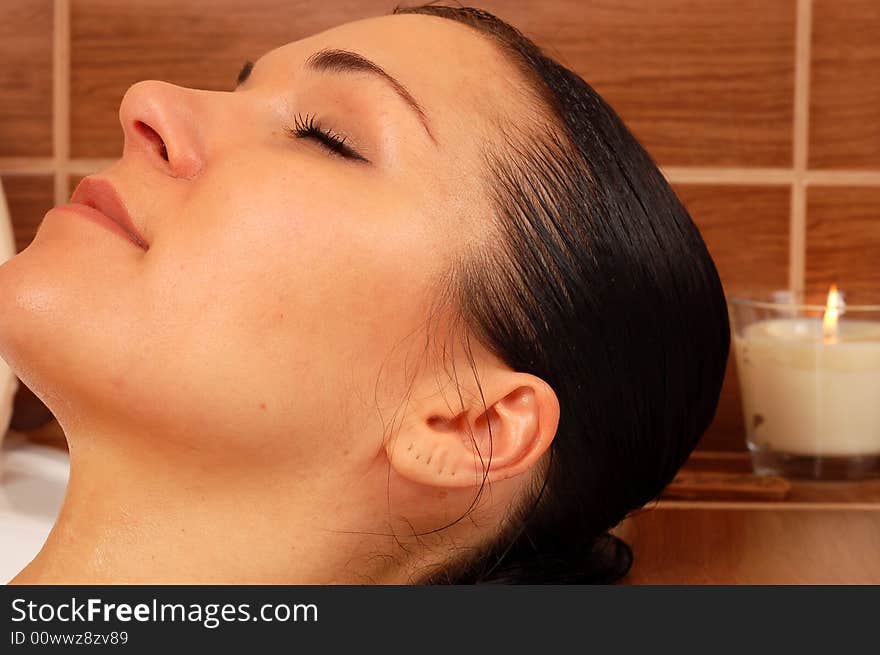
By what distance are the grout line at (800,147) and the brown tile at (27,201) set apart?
3.11 feet

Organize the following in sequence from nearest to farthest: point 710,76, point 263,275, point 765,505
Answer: point 263,275 → point 765,505 → point 710,76

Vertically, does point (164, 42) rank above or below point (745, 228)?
above

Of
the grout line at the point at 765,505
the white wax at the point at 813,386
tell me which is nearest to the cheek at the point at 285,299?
the grout line at the point at 765,505

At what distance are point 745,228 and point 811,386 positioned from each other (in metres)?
0.26

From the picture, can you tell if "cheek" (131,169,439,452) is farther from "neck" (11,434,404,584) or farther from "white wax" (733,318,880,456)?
"white wax" (733,318,880,456)

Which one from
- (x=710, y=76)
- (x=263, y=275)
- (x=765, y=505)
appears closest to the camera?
(x=263, y=275)

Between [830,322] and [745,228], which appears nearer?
[830,322]

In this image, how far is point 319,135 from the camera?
780 mm

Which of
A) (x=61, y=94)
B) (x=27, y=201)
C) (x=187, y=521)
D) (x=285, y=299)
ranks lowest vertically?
(x=187, y=521)

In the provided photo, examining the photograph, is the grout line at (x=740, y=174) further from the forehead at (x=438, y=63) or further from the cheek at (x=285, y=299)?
the cheek at (x=285, y=299)

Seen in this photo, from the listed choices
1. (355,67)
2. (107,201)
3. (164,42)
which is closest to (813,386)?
(355,67)

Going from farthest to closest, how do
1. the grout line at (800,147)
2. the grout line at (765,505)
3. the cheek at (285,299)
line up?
the grout line at (800,147) → the grout line at (765,505) → the cheek at (285,299)

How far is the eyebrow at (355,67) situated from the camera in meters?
0.77

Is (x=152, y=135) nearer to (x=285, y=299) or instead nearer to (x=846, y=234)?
(x=285, y=299)
